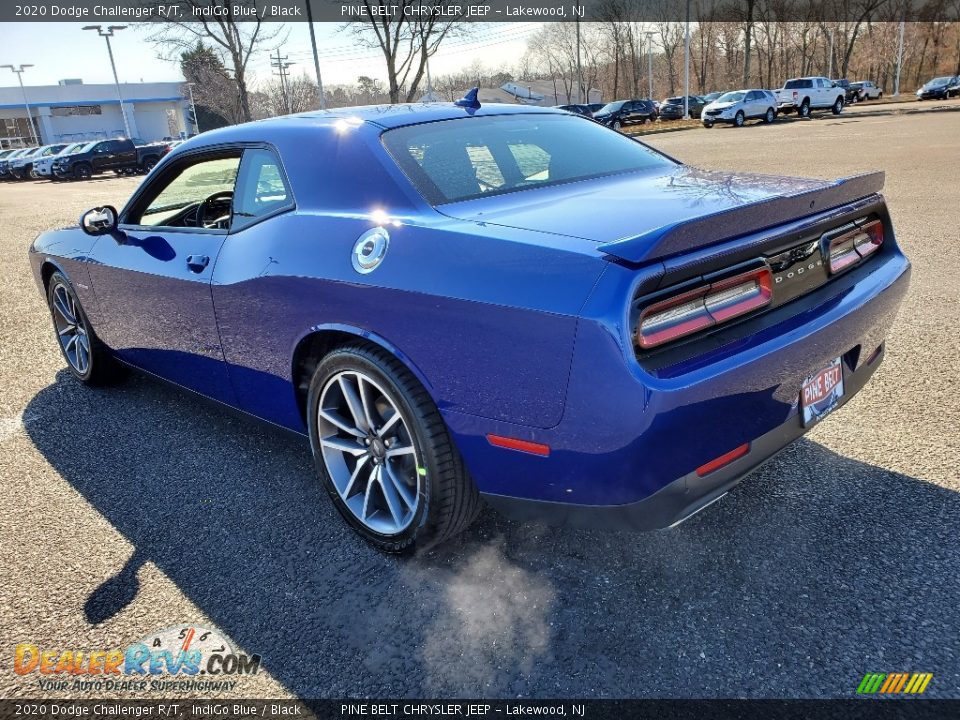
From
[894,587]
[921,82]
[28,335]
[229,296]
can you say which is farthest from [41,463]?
[921,82]

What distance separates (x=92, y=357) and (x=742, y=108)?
1315 inches

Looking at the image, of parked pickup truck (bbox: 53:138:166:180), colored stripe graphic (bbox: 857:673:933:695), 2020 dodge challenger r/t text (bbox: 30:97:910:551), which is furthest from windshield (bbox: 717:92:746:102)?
colored stripe graphic (bbox: 857:673:933:695)

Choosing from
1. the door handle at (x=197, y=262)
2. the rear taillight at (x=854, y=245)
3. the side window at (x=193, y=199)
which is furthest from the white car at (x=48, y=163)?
the rear taillight at (x=854, y=245)

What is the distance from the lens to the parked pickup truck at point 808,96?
1410 inches

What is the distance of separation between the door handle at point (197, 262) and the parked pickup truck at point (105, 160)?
32968 millimetres

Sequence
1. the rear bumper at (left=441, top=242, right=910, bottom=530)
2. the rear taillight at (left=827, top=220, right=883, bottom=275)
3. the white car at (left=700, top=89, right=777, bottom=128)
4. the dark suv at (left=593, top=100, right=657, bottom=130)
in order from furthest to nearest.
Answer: the dark suv at (left=593, top=100, right=657, bottom=130)
the white car at (left=700, top=89, right=777, bottom=128)
the rear taillight at (left=827, top=220, right=883, bottom=275)
the rear bumper at (left=441, top=242, right=910, bottom=530)

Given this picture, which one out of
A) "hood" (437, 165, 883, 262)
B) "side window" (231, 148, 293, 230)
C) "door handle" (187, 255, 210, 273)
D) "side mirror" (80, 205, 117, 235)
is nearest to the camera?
"hood" (437, 165, 883, 262)

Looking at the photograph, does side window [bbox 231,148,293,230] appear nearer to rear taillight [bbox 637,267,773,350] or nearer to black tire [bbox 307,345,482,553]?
black tire [bbox 307,345,482,553]

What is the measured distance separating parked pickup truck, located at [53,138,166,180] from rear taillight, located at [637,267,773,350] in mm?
34782

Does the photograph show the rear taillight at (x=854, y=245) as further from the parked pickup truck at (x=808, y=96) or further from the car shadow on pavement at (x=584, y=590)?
the parked pickup truck at (x=808, y=96)

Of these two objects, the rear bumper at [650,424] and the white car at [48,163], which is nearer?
the rear bumper at [650,424]

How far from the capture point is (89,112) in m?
77.1

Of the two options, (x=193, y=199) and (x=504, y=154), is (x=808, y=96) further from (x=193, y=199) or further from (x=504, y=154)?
(x=504, y=154)

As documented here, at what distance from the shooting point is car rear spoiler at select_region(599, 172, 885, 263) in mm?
1878
